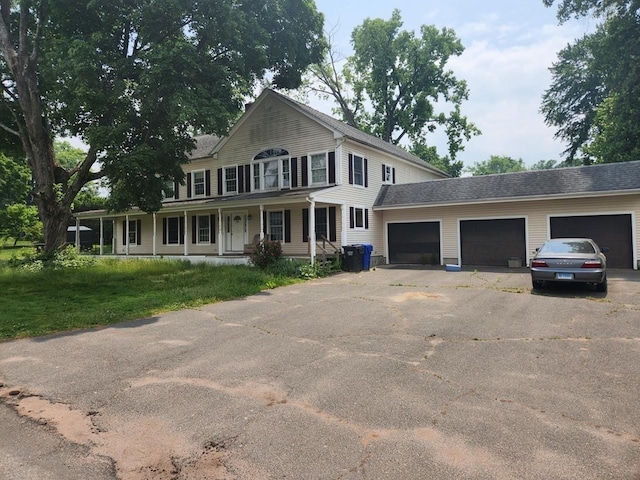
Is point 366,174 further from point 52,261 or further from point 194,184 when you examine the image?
point 52,261

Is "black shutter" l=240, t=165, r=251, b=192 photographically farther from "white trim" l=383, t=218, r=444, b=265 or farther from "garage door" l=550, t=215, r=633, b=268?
"garage door" l=550, t=215, r=633, b=268

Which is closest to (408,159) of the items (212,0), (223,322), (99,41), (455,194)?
(455,194)

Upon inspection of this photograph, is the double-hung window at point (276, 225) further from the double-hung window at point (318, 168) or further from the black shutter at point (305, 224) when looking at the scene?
the double-hung window at point (318, 168)

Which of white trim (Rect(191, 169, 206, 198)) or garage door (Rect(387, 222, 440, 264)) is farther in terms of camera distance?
white trim (Rect(191, 169, 206, 198))

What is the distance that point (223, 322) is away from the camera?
24.6 ft

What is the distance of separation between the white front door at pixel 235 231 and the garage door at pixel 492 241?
11250mm

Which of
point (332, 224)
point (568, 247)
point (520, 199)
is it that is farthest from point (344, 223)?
point (568, 247)

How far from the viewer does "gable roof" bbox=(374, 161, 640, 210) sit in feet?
50.0

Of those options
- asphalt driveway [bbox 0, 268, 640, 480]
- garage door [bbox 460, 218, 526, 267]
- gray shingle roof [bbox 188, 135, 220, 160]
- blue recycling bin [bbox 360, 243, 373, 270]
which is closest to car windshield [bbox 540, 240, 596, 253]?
asphalt driveway [bbox 0, 268, 640, 480]

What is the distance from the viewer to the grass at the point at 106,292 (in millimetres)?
7645

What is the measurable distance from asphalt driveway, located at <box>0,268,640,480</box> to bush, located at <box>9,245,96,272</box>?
11.7 m

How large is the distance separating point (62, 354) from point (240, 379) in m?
2.99

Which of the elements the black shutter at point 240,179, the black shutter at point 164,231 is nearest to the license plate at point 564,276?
the black shutter at point 240,179

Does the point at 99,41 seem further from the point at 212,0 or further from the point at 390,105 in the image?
the point at 390,105
